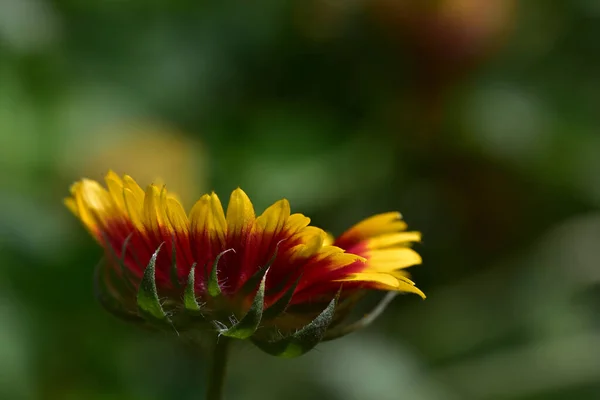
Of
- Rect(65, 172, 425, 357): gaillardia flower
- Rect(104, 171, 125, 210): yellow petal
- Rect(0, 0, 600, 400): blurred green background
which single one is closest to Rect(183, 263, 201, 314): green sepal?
Rect(65, 172, 425, 357): gaillardia flower

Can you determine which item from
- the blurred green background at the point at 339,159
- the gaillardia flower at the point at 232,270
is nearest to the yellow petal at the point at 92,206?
the gaillardia flower at the point at 232,270

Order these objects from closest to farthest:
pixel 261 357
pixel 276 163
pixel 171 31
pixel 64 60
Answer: pixel 261 357 < pixel 276 163 < pixel 64 60 < pixel 171 31

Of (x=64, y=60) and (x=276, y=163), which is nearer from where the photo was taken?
(x=276, y=163)

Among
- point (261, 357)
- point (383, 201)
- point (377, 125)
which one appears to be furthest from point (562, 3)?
point (261, 357)

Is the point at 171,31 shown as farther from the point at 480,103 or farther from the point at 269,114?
the point at 480,103

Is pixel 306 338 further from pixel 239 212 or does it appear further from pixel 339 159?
pixel 339 159

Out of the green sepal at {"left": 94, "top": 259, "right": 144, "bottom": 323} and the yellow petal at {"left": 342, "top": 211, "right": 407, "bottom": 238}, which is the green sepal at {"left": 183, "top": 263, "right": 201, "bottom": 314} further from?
the yellow petal at {"left": 342, "top": 211, "right": 407, "bottom": 238}

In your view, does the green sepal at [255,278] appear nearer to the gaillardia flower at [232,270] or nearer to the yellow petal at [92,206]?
the gaillardia flower at [232,270]
